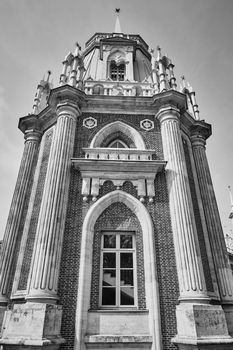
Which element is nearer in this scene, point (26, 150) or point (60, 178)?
point (60, 178)

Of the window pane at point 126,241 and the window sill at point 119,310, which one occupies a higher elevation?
Result: the window pane at point 126,241

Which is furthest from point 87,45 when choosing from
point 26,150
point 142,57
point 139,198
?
point 139,198

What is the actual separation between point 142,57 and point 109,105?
31.0 ft

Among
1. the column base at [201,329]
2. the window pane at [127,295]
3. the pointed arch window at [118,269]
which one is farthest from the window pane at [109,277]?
the column base at [201,329]

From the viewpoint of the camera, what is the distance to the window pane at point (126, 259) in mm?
9613

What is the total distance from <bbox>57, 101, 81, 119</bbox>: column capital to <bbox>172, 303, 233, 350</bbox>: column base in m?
9.81

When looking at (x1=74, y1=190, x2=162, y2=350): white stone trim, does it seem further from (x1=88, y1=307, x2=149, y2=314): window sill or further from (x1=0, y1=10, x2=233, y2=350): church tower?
(x1=88, y1=307, x2=149, y2=314): window sill

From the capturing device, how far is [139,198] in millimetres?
10703

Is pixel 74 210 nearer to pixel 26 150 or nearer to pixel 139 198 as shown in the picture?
pixel 139 198

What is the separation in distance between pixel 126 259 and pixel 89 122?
7170 mm

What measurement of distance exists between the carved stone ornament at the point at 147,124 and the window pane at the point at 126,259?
656 cm

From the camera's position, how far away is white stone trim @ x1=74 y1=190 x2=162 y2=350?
821 cm

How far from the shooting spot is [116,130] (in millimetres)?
13047

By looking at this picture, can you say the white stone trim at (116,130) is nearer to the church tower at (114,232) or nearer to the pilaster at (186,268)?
the church tower at (114,232)
